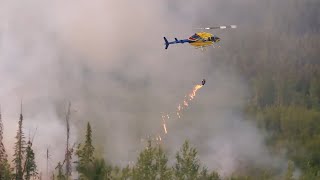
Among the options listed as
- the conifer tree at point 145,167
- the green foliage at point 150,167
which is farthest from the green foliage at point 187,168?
the conifer tree at point 145,167

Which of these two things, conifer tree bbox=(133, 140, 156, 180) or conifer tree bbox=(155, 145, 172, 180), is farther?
conifer tree bbox=(155, 145, 172, 180)

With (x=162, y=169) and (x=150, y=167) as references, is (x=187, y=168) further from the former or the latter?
(x=150, y=167)

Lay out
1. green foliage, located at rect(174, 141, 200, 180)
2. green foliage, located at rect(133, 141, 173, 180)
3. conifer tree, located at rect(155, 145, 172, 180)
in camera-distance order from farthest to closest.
A: green foliage, located at rect(174, 141, 200, 180)
conifer tree, located at rect(155, 145, 172, 180)
green foliage, located at rect(133, 141, 173, 180)

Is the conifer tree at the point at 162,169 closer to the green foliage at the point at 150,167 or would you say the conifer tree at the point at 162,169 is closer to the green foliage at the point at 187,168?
the green foliage at the point at 150,167

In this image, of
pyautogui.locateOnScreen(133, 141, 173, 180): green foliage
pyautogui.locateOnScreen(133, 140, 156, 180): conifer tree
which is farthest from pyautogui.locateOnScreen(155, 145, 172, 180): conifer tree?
pyautogui.locateOnScreen(133, 140, 156, 180): conifer tree

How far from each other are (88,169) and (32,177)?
92852 millimetres

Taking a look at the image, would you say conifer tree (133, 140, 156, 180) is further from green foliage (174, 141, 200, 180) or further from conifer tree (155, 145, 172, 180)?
green foliage (174, 141, 200, 180)

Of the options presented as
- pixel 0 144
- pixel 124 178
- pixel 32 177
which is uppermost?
pixel 32 177

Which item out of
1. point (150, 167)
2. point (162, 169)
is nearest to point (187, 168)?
point (162, 169)

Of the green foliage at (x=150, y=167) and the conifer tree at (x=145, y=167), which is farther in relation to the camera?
the green foliage at (x=150, y=167)

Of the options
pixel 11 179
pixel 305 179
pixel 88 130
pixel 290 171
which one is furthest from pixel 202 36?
pixel 305 179

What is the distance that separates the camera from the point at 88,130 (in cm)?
8888

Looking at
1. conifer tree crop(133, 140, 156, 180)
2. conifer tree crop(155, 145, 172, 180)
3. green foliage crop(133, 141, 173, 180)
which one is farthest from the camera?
conifer tree crop(155, 145, 172, 180)

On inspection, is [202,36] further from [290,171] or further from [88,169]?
[290,171]
